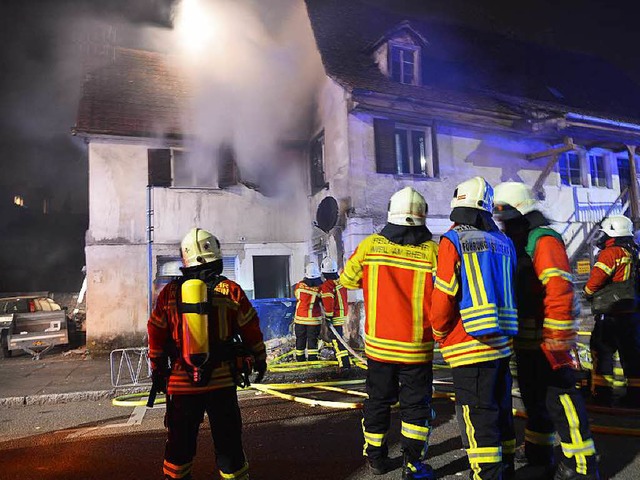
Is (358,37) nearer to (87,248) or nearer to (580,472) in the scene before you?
(87,248)

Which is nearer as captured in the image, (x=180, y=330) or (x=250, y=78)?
(x=180, y=330)

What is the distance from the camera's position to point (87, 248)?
35.3ft

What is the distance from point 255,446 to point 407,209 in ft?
8.07

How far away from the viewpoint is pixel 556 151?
1131 cm

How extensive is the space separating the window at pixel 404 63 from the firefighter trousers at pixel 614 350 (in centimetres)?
817

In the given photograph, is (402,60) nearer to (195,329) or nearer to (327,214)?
(327,214)

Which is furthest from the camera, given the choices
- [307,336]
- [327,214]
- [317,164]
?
[317,164]

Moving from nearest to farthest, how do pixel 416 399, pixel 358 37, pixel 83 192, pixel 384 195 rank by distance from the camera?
pixel 416 399, pixel 384 195, pixel 358 37, pixel 83 192

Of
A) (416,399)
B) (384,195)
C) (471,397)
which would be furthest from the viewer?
(384,195)

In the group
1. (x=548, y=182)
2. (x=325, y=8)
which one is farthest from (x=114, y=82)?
(x=548, y=182)

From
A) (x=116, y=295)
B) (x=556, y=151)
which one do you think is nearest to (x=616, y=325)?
(x=556, y=151)

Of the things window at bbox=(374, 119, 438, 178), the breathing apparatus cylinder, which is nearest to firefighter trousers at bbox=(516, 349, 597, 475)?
the breathing apparatus cylinder

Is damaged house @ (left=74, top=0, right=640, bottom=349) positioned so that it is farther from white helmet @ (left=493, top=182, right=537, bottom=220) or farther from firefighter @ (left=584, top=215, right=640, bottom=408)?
white helmet @ (left=493, top=182, right=537, bottom=220)

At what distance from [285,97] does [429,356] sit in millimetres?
9843
